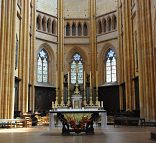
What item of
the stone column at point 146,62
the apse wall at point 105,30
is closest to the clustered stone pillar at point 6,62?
the stone column at point 146,62

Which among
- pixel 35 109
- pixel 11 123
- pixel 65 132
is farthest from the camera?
pixel 35 109

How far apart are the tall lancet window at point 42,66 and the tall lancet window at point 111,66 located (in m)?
8.26

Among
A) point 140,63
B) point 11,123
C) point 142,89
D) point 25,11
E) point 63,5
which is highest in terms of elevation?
point 63,5

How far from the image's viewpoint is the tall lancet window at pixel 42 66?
38.3m

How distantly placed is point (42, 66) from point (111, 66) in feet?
30.2

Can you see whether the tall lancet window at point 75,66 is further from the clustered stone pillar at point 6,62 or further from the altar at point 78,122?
the altar at point 78,122

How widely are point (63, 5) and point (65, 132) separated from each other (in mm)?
29935

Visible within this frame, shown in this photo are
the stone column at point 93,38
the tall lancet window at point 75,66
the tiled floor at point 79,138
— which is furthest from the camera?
the tall lancet window at point 75,66

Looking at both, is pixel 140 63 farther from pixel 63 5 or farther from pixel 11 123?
pixel 63 5

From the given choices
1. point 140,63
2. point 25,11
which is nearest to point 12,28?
point 25,11

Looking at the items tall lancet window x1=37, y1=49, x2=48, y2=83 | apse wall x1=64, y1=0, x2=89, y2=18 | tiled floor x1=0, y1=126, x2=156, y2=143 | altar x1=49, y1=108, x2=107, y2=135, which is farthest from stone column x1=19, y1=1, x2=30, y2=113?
tiled floor x1=0, y1=126, x2=156, y2=143

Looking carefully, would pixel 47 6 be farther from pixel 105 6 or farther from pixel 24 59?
pixel 24 59

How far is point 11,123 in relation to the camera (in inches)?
875

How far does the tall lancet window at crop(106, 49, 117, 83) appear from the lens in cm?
3859
